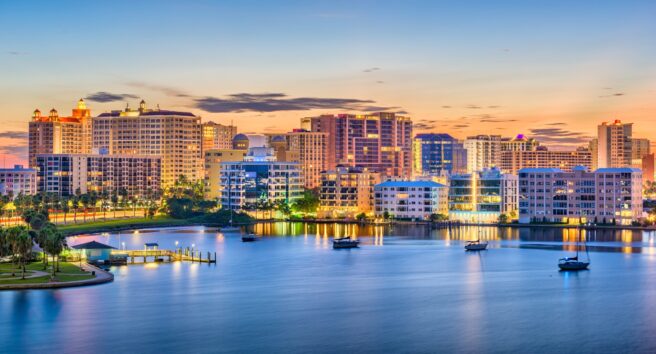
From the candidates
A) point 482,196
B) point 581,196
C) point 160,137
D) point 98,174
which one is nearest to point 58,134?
point 160,137

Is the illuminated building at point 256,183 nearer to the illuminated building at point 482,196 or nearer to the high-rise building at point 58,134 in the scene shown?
the illuminated building at point 482,196

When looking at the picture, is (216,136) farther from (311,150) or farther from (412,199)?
(412,199)

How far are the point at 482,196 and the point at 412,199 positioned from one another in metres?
8.37

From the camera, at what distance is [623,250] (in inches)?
2876

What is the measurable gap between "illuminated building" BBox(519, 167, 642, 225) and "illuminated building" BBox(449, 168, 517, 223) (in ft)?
12.0

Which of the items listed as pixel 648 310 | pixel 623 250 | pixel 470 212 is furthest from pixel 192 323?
pixel 470 212

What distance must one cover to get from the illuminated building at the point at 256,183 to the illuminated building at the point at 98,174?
20476 mm

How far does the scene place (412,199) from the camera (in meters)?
111

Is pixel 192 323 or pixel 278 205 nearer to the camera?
pixel 192 323

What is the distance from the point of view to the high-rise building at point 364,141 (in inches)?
7249

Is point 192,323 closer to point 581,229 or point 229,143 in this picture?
point 581,229

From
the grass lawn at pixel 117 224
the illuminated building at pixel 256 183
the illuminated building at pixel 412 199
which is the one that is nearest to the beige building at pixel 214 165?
the illuminated building at pixel 256 183

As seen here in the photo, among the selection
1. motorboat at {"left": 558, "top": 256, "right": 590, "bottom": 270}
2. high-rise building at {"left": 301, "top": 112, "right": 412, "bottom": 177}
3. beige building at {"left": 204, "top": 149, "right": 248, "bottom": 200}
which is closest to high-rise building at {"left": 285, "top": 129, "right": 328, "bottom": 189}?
high-rise building at {"left": 301, "top": 112, "right": 412, "bottom": 177}

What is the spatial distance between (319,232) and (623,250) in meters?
32.7
